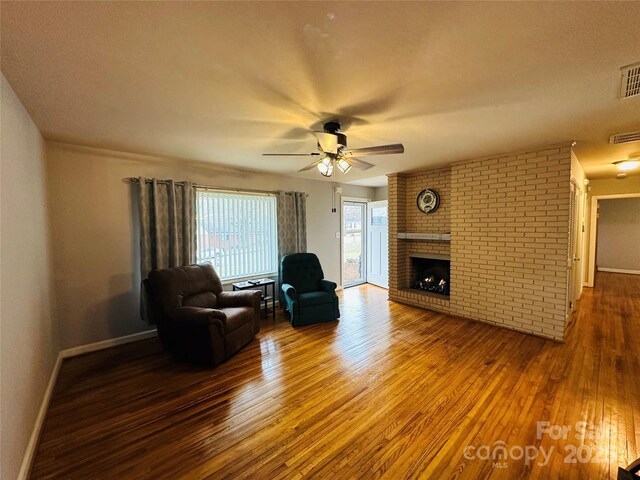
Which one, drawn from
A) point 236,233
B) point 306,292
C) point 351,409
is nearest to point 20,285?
point 351,409

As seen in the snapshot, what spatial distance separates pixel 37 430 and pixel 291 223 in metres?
3.70

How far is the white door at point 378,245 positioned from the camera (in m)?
5.93

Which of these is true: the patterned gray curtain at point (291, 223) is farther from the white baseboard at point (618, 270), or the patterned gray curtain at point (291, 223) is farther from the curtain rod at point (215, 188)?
the white baseboard at point (618, 270)

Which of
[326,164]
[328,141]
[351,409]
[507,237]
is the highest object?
[328,141]

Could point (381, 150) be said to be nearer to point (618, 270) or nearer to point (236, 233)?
point (236, 233)

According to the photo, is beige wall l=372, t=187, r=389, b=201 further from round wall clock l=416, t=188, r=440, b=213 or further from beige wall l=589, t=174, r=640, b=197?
beige wall l=589, t=174, r=640, b=197

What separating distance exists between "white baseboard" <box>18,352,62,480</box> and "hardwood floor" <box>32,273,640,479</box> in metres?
0.06

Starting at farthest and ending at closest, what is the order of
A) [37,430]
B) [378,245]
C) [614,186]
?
[378,245], [614,186], [37,430]

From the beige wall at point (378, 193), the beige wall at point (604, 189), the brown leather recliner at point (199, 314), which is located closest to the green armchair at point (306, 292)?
the brown leather recliner at point (199, 314)

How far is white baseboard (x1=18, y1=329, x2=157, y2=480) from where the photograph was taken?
1.60 m

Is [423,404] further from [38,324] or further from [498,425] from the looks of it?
[38,324]

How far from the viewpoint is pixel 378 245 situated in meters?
6.12

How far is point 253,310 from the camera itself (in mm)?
3324

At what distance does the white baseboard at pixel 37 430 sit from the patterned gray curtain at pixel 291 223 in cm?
280
